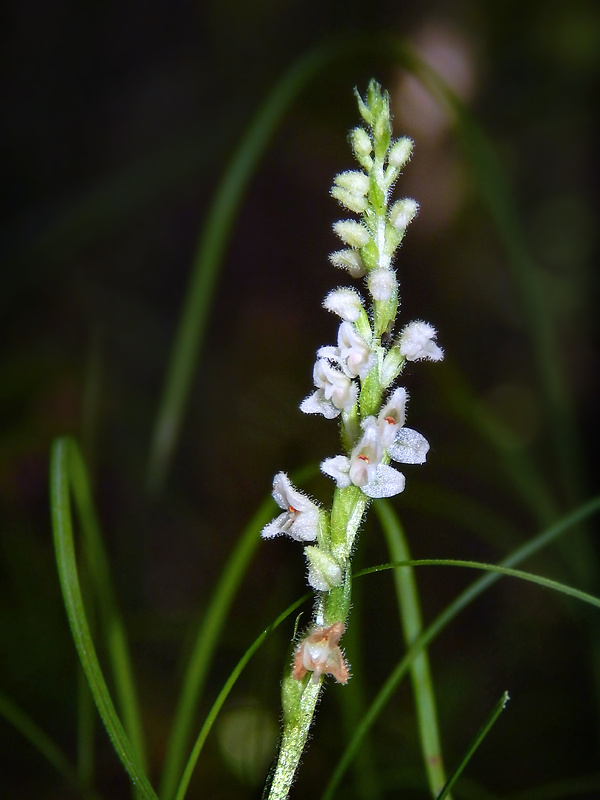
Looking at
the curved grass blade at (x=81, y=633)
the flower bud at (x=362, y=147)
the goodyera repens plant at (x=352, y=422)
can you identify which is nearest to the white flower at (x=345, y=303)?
the goodyera repens plant at (x=352, y=422)

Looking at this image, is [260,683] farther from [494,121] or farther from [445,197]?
[494,121]

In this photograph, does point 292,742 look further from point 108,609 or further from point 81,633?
point 108,609

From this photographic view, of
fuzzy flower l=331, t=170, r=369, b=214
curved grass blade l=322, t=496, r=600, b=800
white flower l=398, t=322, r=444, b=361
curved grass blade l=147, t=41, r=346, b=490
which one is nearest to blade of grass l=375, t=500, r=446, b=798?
curved grass blade l=322, t=496, r=600, b=800

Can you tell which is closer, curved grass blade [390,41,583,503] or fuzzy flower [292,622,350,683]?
fuzzy flower [292,622,350,683]

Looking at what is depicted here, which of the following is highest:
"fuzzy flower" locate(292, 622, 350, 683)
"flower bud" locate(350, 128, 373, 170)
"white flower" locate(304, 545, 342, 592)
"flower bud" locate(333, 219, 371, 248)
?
"flower bud" locate(350, 128, 373, 170)

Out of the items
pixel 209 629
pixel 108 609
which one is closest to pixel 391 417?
pixel 209 629

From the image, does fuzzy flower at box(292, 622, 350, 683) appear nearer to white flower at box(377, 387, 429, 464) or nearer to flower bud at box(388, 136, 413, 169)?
white flower at box(377, 387, 429, 464)
